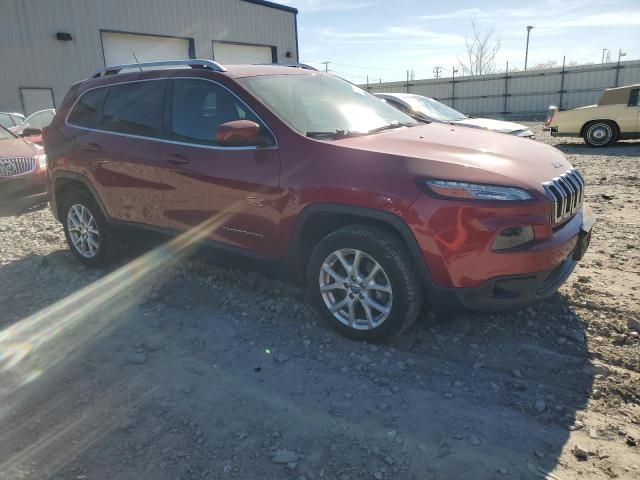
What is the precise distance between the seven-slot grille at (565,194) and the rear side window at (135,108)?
3016 millimetres

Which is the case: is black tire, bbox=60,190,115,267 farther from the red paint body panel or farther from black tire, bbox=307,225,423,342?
black tire, bbox=307,225,423,342

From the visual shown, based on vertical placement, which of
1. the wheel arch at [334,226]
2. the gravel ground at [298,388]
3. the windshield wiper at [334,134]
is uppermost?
the windshield wiper at [334,134]

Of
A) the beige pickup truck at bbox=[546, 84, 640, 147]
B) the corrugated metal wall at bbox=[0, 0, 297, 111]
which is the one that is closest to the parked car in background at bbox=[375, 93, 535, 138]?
the beige pickup truck at bbox=[546, 84, 640, 147]

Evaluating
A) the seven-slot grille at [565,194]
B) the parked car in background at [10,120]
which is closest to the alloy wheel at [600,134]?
the seven-slot grille at [565,194]

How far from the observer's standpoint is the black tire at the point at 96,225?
485 centimetres

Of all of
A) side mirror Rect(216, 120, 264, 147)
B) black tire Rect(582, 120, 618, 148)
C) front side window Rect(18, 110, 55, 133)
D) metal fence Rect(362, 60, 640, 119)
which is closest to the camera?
side mirror Rect(216, 120, 264, 147)

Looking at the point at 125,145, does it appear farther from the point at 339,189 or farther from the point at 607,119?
the point at 607,119

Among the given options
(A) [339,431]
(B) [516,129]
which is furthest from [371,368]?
(B) [516,129]

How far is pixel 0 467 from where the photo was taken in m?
2.41

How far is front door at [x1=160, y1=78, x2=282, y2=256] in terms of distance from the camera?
348 cm

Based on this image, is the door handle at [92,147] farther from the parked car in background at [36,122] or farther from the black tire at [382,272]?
the parked car in background at [36,122]

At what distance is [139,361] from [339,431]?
1.50 metres

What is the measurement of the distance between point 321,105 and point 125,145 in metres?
1.78

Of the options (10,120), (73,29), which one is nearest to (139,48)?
(73,29)
